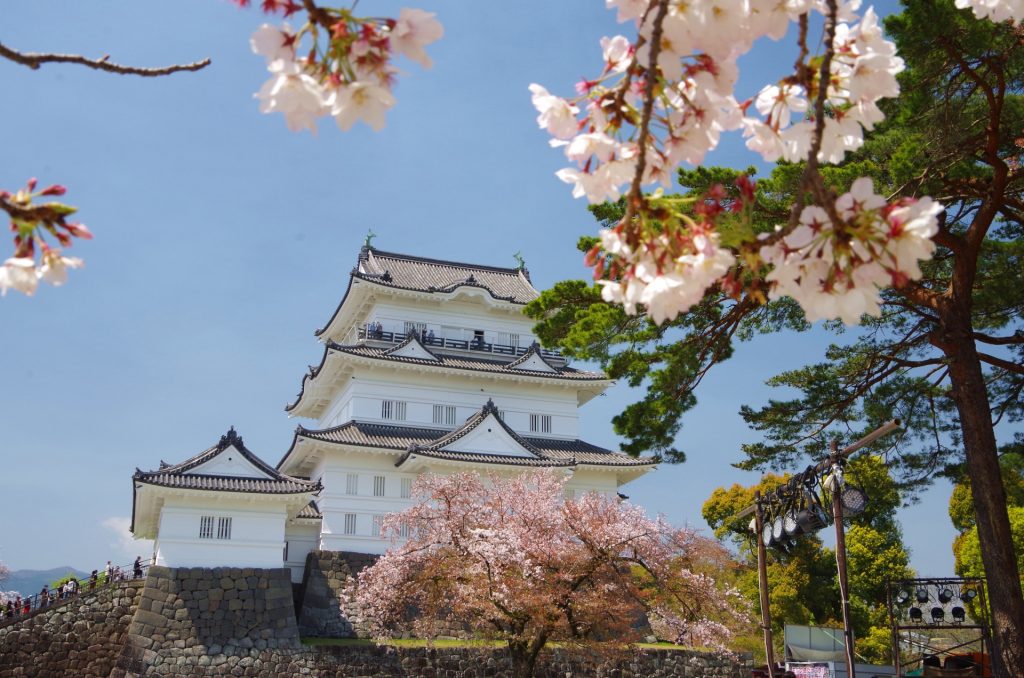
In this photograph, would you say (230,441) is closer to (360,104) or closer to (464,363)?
(464,363)

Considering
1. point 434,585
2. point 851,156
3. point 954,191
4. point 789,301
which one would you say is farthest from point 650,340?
point 434,585

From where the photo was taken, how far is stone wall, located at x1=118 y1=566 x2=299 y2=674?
66.1 ft

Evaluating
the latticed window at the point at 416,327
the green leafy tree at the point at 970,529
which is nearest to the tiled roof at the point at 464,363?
the latticed window at the point at 416,327

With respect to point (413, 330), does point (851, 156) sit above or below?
below

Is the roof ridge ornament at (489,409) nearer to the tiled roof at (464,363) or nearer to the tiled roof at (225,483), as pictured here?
the tiled roof at (464,363)

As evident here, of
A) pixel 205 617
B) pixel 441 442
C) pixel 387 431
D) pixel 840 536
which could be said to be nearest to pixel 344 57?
pixel 840 536

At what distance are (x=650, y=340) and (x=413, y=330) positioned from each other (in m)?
17.7

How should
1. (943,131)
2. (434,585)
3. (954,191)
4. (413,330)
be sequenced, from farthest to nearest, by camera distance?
(413,330) < (434,585) < (954,191) < (943,131)

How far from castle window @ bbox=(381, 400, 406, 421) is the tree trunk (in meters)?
19.0

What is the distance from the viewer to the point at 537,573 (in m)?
16.3

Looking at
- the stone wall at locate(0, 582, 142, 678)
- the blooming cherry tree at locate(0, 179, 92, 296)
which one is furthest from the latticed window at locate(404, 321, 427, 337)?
the blooming cherry tree at locate(0, 179, 92, 296)

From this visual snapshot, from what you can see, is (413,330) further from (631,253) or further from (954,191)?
(631,253)

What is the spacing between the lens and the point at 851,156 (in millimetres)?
10766

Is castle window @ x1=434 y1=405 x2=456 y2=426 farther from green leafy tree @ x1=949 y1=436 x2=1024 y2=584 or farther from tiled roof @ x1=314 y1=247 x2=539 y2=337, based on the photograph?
green leafy tree @ x1=949 y1=436 x2=1024 y2=584
